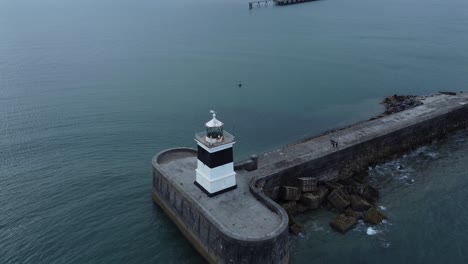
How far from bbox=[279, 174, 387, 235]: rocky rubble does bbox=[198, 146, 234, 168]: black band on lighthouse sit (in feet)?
18.1

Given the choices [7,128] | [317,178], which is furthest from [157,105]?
[317,178]

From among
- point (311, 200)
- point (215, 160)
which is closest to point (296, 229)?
point (311, 200)

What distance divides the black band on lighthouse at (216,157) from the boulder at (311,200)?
6.37 meters

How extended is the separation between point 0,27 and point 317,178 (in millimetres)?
82629

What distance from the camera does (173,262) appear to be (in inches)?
856

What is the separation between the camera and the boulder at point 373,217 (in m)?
24.1

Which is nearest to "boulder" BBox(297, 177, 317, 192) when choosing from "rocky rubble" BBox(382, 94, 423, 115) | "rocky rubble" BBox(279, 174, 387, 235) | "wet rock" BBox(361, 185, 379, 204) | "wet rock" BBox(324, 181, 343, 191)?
"rocky rubble" BBox(279, 174, 387, 235)

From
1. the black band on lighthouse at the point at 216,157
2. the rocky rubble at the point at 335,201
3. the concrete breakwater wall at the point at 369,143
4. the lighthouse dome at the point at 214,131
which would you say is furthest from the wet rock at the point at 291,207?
the lighthouse dome at the point at 214,131

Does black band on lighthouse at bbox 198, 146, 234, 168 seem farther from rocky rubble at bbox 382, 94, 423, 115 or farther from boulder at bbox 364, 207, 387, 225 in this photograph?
rocky rubble at bbox 382, 94, 423, 115

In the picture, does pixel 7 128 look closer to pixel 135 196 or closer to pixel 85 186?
pixel 85 186

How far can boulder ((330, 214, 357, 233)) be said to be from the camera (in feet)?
77.0

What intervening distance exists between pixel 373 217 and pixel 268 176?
22.0 ft

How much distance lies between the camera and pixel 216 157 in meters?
21.5

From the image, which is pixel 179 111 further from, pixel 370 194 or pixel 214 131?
pixel 370 194
